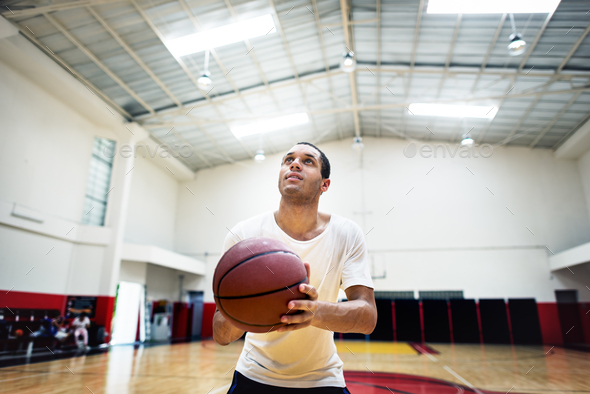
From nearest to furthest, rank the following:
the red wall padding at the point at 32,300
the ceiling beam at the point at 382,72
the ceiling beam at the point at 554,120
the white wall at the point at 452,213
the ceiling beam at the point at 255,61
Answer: the red wall padding at the point at 32,300 < the ceiling beam at the point at 255,61 < the ceiling beam at the point at 382,72 < the ceiling beam at the point at 554,120 < the white wall at the point at 452,213

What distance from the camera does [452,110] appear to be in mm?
13492

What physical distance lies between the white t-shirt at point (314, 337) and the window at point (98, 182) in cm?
1174

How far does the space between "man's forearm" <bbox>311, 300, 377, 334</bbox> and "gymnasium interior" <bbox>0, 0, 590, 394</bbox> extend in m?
3.80

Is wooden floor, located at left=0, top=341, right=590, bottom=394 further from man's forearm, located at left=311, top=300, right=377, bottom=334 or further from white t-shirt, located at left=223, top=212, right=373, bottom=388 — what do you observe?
man's forearm, located at left=311, top=300, right=377, bottom=334

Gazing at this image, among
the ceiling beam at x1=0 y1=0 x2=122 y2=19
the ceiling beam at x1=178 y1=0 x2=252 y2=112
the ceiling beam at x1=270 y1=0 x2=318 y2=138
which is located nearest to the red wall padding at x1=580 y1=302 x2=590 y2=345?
the ceiling beam at x1=270 y1=0 x2=318 y2=138

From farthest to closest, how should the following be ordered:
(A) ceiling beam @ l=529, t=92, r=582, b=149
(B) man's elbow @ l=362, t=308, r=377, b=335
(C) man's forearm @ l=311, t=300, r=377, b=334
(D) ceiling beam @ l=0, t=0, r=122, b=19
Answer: (A) ceiling beam @ l=529, t=92, r=582, b=149 → (D) ceiling beam @ l=0, t=0, r=122, b=19 → (B) man's elbow @ l=362, t=308, r=377, b=335 → (C) man's forearm @ l=311, t=300, r=377, b=334

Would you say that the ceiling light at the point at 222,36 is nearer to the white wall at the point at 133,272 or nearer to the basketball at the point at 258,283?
the white wall at the point at 133,272

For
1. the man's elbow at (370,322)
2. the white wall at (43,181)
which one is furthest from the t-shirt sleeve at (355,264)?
the white wall at (43,181)

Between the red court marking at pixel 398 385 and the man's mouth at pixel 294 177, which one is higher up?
the man's mouth at pixel 294 177

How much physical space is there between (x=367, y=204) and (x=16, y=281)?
1182 cm

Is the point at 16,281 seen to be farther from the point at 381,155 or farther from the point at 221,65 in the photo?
the point at 381,155

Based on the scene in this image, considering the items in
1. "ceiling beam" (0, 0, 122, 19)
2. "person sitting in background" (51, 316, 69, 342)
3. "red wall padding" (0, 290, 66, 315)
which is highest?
"ceiling beam" (0, 0, 122, 19)

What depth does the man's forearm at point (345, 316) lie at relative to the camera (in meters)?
1.37

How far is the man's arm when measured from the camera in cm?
128
